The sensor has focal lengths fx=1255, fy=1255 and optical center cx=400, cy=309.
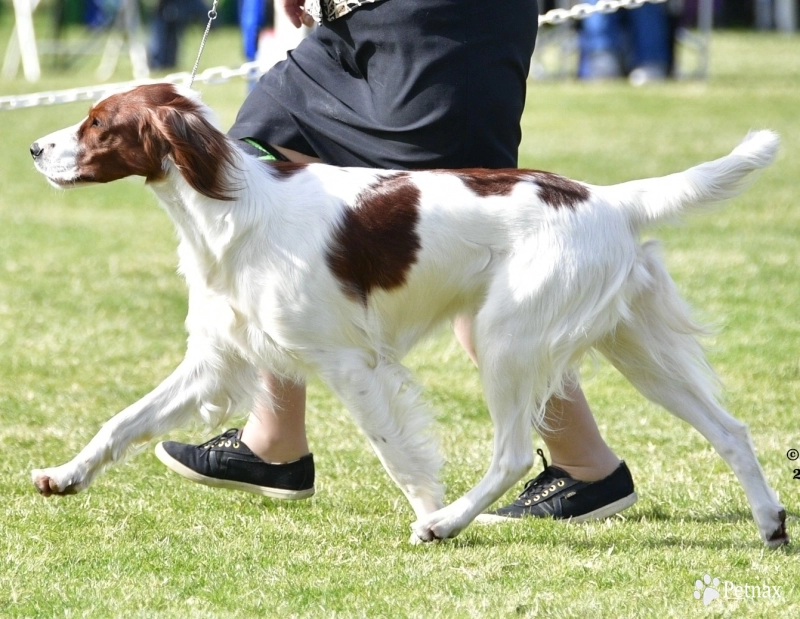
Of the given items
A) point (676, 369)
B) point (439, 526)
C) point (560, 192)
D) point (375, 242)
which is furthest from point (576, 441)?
point (375, 242)

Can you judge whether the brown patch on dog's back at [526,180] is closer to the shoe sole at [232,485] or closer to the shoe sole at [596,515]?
the shoe sole at [596,515]

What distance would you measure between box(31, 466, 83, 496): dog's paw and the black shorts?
1.15 metres

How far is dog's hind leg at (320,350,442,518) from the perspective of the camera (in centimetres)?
346

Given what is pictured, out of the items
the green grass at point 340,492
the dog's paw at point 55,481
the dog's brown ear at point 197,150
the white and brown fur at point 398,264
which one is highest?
the dog's brown ear at point 197,150

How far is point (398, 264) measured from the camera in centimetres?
339

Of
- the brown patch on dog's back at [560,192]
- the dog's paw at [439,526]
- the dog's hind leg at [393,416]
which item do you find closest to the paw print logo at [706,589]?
the dog's paw at [439,526]

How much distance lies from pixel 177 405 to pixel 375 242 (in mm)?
801

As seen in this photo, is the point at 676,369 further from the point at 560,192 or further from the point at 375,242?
the point at 375,242

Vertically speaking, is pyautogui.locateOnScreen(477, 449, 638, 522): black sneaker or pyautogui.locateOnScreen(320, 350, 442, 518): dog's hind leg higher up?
pyautogui.locateOnScreen(320, 350, 442, 518): dog's hind leg

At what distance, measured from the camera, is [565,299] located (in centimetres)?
339

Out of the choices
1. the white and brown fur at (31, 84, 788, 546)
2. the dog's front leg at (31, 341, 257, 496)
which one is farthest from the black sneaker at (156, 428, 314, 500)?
the white and brown fur at (31, 84, 788, 546)

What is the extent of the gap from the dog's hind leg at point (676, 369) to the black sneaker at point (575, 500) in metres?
0.36

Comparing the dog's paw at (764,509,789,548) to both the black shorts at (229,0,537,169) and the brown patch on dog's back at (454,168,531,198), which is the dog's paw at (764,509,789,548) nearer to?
the brown patch on dog's back at (454,168,531,198)

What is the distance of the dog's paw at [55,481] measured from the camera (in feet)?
11.6
